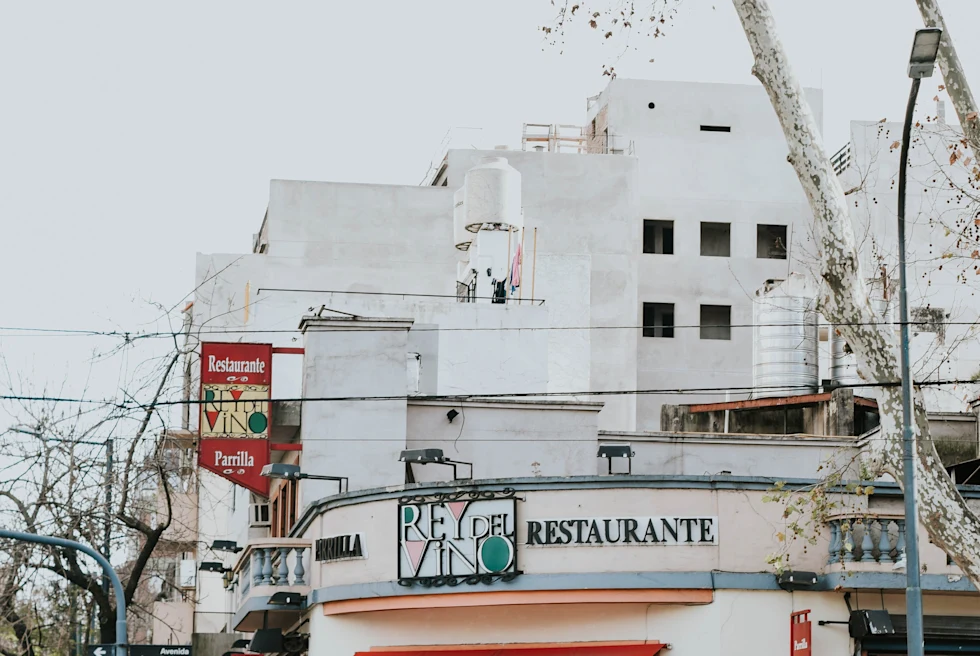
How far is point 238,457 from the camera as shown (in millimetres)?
28438

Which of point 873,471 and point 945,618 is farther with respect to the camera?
point 945,618

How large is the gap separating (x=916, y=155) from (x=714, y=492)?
32.8 m

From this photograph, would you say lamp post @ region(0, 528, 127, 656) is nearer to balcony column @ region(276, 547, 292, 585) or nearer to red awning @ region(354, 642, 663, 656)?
balcony column @ region(276, 547, 292, 585)

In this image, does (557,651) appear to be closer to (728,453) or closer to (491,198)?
(728,453)

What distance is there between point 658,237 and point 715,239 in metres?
2.17

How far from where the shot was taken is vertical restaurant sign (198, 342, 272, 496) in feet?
93.1

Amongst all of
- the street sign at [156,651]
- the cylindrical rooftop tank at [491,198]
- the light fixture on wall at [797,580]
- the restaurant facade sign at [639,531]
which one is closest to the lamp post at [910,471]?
the light fixture on wall at [797,580]

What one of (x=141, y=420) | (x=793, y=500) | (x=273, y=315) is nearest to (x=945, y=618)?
(x=793, y=500)

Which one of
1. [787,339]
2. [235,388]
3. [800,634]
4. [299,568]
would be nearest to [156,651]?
[299,568]

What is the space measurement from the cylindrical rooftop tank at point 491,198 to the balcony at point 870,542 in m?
20.2

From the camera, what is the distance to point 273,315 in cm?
3753

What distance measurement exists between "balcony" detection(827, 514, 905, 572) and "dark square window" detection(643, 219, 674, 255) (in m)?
36.1

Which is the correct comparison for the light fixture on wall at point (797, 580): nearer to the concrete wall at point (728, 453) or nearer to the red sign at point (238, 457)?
the concrete wall at point (728, 453)

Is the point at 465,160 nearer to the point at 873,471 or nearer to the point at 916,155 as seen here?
the point at 916,155
